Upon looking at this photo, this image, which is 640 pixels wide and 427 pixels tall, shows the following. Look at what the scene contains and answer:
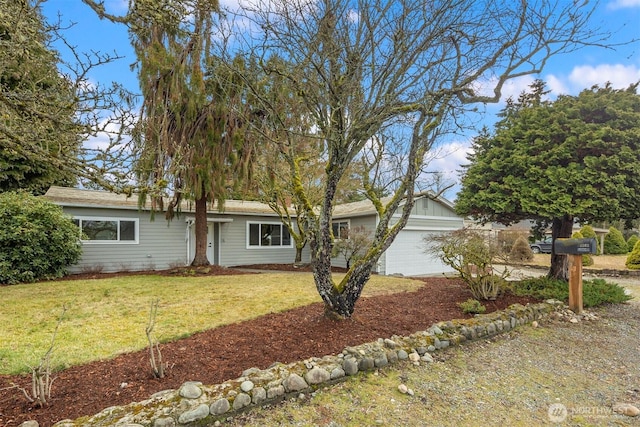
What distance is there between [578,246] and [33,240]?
41.5 ft

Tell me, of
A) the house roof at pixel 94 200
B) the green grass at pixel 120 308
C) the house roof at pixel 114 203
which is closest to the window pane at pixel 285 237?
the house roof at pixel 114 203

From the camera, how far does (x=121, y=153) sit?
3506 millimetres

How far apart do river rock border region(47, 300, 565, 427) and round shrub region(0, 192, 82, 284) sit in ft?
28.2

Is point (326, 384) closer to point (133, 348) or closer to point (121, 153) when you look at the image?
point (133, 348)

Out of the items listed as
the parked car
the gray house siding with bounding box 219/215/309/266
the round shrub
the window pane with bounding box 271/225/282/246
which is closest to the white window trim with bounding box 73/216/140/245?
the round shrub

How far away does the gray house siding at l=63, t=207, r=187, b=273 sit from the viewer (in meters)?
11.2

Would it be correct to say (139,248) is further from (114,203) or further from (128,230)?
(114,203)

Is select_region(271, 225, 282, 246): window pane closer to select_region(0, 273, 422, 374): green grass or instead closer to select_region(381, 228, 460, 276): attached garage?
select_region(381, 228, 460, 276): attached garage

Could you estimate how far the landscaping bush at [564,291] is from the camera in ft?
22.3

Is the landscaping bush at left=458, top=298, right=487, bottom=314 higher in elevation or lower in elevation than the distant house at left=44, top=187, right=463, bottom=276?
lower

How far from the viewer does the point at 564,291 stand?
22.9 feet

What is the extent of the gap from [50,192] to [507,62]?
44.5 ft

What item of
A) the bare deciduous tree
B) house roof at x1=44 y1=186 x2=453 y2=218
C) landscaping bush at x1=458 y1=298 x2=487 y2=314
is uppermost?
the bare deciduous tree

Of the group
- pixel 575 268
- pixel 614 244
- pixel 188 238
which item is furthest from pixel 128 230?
pixel 614 244
